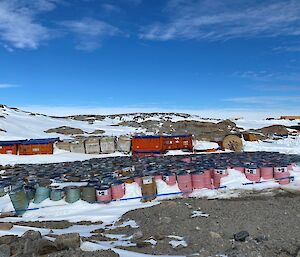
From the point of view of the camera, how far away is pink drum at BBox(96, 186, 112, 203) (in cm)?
1411

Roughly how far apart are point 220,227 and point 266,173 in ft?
27.1

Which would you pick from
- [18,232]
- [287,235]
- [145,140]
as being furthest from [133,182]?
[145,140]

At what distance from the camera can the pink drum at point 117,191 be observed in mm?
14422

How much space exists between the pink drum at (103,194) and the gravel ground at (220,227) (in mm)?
2326

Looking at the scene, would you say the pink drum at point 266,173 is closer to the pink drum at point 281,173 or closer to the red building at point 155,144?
the pink drum at point 281,173

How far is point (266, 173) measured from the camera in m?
17.1

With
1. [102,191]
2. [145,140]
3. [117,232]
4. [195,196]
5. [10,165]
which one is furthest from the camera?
[145,140]

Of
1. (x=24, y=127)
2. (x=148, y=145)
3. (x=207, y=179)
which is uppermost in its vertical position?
(x=24, y=127)

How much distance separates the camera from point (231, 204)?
12492mm

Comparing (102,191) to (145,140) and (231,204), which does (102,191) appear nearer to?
(231,204)

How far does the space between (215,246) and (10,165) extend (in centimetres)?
1925

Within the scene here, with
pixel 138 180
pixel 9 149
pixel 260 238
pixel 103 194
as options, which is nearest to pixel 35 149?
pixel 9 149

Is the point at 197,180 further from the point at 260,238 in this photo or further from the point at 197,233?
the point at 260,238

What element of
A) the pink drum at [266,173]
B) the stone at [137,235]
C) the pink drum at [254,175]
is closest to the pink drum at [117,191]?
the stone at [137,235]
